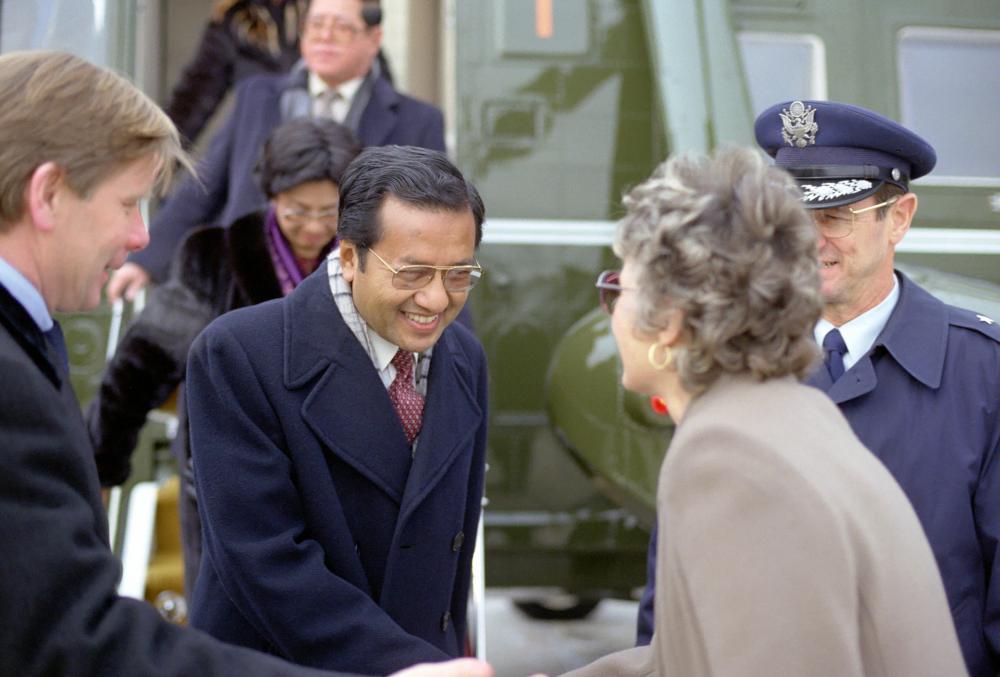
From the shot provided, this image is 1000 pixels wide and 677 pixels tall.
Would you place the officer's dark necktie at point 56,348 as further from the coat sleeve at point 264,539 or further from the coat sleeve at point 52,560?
the coat sleeve at point 264,539

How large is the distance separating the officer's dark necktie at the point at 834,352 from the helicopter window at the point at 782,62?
2554 millimetres

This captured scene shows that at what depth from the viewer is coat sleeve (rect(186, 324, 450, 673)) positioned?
2336 mm

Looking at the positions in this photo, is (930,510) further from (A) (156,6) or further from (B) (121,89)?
(A) (156,6)

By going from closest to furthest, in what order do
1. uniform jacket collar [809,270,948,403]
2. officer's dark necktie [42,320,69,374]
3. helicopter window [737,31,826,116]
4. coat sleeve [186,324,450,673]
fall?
officer's dark necktie [42,320,69,374]
coat sleeve [186,324,450,673]
uniform jacket collar [809,270,948,403]
helicopter window [737,31,826,116]

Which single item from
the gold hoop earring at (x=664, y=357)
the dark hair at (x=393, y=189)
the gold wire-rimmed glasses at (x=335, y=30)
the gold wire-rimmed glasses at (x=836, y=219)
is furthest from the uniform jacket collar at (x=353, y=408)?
the gold wire-rimmed glasses at (x=335, y=30)

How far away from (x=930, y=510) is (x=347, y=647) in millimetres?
1117

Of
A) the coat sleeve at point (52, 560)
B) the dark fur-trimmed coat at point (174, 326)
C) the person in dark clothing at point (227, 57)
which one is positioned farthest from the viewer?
the person in dark clothing at point (227, 57)

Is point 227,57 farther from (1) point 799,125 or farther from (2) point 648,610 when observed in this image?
(2) point 648,610

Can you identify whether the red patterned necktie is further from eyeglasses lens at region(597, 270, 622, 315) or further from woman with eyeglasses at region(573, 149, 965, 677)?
woman with eyeglasses at region(573, 149, 965, 677)

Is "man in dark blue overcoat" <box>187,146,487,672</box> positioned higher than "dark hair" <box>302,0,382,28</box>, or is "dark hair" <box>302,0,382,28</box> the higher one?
"dark hair" <box>302,0,382,28</box>

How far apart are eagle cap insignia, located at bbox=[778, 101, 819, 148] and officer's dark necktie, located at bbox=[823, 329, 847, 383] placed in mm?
447

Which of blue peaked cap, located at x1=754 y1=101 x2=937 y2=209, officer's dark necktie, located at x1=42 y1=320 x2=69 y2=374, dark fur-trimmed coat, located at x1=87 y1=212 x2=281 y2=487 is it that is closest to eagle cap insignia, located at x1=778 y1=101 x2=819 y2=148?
blue peaked cap, located at x1=754 y1=101 x2=937 y2=209

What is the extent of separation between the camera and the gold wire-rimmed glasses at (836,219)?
2.69 metres

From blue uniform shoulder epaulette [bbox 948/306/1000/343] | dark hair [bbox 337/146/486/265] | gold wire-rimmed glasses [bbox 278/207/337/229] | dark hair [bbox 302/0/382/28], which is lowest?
blue uniform shoulder epaulette [bbox 948/306/1000/343]
